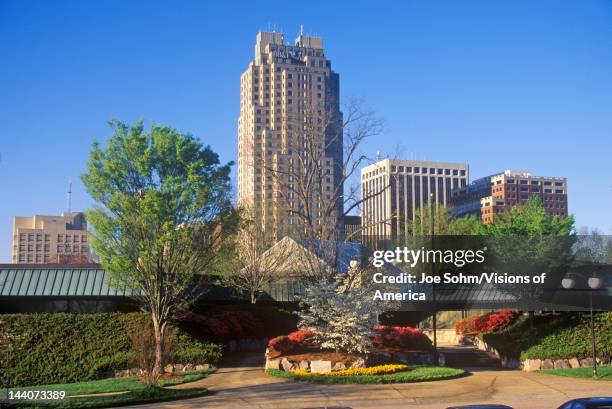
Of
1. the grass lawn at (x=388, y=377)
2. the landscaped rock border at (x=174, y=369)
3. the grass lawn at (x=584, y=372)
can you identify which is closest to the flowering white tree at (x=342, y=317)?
the grass lawn at (x=388, y=377)

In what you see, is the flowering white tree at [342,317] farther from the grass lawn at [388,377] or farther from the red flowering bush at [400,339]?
the grass lawn at [388,377]

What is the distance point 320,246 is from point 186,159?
733 cm

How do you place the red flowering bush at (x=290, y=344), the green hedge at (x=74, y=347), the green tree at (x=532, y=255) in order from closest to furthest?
1. the red flowering bush at (x=290, y=344)
2. the green hedge at (x=74, y=347)
3. the green tree at (x=532, y=255)

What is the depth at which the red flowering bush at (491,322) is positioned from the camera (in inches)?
1513

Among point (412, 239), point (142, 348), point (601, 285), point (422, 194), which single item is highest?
point (422, 194)

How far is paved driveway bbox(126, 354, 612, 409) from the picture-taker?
2219cm

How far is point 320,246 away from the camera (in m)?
34.2

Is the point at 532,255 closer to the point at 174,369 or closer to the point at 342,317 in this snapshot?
the point at 342,317

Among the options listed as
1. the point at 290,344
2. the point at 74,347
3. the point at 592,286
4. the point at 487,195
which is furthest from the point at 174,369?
the point at 487,195

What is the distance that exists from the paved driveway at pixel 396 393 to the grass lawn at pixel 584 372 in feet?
1.99

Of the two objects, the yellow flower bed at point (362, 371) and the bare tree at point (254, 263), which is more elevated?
the bare tree at point (254, 263)

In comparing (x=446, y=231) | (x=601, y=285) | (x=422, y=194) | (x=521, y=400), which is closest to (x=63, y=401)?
(x=521, y=400)

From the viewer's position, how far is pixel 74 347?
3184 centimetres

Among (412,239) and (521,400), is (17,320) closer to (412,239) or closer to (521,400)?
(521,400)
